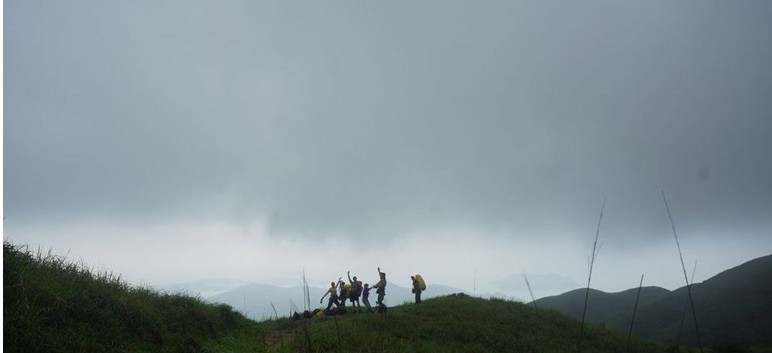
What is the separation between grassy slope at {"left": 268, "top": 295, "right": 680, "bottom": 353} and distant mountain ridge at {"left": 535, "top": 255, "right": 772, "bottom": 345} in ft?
74.9

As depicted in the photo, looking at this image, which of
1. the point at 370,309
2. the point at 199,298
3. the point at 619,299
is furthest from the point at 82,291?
the point at 619,299

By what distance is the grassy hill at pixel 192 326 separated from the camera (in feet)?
26.4

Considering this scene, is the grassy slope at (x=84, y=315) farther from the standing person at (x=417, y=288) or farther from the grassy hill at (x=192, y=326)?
the standing person at (x=417, y=288)

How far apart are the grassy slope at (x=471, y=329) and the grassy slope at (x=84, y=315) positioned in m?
3.96

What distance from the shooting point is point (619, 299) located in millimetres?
83875

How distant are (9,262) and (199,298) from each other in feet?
28.6

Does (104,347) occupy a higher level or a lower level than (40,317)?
lower

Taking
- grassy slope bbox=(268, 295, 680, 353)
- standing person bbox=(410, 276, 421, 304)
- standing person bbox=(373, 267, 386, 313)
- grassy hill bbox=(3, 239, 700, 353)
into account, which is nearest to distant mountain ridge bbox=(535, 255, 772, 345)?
grassy slope bbox=(268, 295, 680, 353)

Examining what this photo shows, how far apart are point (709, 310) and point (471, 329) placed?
63293 millimetres

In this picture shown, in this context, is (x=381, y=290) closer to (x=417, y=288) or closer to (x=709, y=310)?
(x=417, y=288)

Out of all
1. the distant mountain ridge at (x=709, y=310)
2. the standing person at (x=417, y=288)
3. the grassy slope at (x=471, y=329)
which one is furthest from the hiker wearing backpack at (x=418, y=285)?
the distant mountain ridge at (x=709, y=310)

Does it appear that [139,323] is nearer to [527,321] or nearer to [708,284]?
[527,321]

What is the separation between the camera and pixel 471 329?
67.2 ft

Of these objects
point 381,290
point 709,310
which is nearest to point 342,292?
point 381,290
